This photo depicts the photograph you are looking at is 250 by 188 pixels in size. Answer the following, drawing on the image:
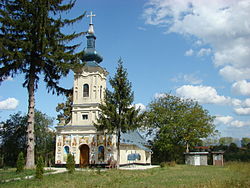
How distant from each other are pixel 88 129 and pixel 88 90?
3958 mm

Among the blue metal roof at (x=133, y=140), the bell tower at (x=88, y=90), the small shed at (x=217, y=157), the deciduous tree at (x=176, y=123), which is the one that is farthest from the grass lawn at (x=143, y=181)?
the deciduous tree at (x=176, y=123)

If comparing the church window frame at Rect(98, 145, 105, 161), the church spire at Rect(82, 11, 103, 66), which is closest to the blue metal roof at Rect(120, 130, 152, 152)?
the church window frame at Rect(98, 145, 105, 161)

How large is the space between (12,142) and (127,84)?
633 inches

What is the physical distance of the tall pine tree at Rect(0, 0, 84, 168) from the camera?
2027 cm

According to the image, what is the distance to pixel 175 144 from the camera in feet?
113

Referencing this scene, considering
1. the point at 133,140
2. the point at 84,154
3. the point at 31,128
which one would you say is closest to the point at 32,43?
the point at 31,128

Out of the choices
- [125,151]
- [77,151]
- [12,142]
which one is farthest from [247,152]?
[12,142]

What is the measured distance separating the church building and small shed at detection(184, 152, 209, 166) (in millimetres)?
6135

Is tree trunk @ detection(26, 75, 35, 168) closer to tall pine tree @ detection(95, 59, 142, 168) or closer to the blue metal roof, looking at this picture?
tall pine tree @ detection(95, 59, 142, 168)

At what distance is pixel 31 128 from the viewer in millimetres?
21125

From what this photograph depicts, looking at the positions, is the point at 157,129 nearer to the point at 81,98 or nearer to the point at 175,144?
the point at 175,144

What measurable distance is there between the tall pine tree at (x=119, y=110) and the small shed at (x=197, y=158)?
9.76 m

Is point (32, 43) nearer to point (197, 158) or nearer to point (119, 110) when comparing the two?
point (119, 110)

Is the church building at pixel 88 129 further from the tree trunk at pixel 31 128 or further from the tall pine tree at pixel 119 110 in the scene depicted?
the tree trunk at pixel 31 128
